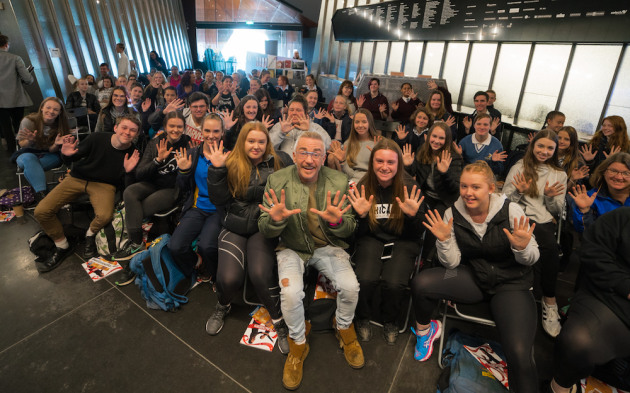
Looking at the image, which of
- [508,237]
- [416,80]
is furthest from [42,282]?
[416,80]

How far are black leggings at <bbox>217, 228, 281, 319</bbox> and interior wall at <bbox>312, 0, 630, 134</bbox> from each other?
268 inches

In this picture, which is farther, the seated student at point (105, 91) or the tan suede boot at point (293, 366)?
the seated student at point (105, 91)

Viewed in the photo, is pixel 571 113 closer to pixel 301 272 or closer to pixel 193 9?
pixel 301 272

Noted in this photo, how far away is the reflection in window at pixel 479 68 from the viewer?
25.0 feet

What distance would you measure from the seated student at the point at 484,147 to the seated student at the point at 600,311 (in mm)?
1891

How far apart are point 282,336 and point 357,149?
93.4 inches

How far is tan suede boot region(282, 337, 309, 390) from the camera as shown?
6.88ft

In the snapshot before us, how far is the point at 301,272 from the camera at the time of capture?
2334mm

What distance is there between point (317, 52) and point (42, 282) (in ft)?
44.1

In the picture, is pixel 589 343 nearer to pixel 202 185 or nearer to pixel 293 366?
pixel 293 366

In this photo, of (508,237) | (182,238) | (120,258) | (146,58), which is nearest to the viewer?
(508,237)

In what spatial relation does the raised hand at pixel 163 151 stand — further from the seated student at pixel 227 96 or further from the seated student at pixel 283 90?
the seated student at pixel 283 90

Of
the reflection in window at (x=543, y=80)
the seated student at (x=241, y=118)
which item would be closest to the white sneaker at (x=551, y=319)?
the seated student at (x=241, y=118)

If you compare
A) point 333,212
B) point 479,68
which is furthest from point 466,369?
point 479,68
